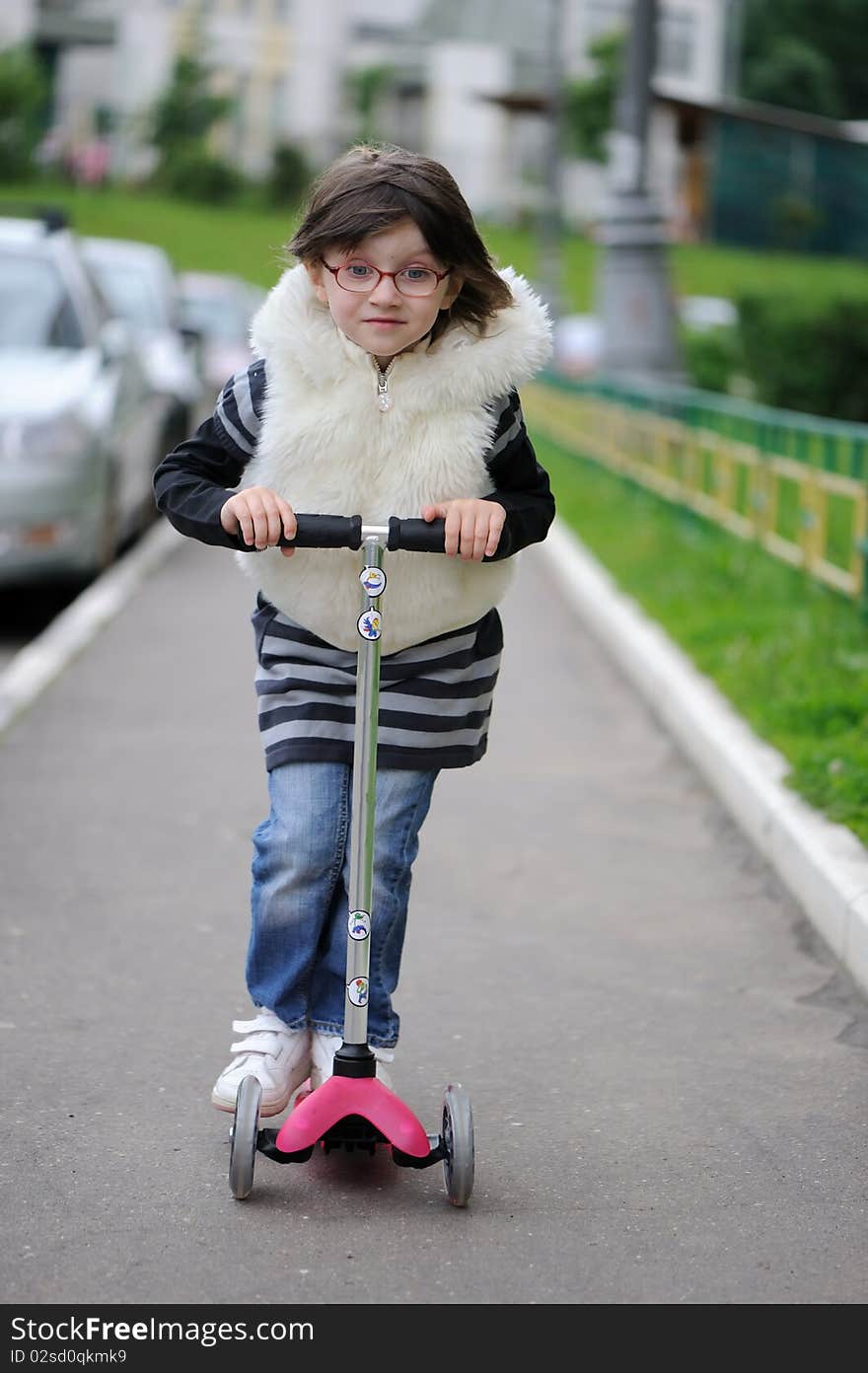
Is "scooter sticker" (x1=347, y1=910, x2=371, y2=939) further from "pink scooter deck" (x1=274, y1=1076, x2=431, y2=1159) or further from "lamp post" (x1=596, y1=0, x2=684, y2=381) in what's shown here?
"lamp post" (x1=596, y1=0, x2=684, y2=381)

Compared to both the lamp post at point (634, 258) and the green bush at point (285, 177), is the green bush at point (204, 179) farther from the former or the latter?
the lamp post at point (634, 258)

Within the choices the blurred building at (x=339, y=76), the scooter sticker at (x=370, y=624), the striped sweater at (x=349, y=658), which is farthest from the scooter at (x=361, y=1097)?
the blurred building at (x=339, y=76)

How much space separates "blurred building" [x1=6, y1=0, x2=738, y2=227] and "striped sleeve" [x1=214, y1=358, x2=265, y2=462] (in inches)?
2547

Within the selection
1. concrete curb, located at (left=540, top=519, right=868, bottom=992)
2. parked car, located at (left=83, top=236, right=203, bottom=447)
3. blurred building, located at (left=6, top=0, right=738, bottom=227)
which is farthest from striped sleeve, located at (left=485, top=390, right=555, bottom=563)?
blurred building, located at (left=6, top=0, right=738, bottom=227)

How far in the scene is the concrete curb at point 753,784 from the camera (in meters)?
5.02

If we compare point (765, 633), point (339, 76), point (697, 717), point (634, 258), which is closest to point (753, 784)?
point (697, 717)

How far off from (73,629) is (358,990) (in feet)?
20.3

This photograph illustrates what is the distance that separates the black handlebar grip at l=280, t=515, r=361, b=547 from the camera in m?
3.28

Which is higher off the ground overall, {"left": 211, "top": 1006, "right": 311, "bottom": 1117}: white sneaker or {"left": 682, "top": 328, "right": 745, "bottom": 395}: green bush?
{"left": 211, "top": 1006, "right": 311, "bottom": 1117}: white sneaker

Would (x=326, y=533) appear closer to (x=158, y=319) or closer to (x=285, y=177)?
(x=158, y=319)

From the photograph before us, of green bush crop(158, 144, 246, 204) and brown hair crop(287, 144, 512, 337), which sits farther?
green bush crop(158, 144, 246, 204)
